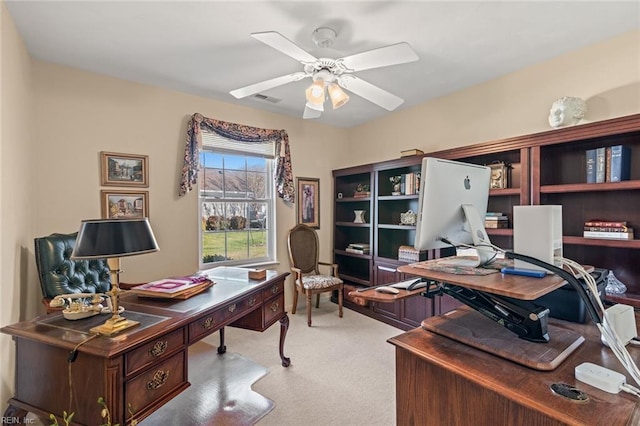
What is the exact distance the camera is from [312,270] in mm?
4207

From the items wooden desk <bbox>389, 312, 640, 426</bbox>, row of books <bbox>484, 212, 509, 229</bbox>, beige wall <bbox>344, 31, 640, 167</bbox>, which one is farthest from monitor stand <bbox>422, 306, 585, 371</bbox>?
beige wall <bbox>344, 31, 640, 167</bbox>

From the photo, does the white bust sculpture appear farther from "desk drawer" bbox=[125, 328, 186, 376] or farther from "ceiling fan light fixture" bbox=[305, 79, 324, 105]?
"desk drawer" bbox=[125, 328, 186, 376]

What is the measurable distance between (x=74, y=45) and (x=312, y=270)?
330 cm

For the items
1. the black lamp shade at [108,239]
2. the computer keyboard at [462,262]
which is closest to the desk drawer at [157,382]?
the black lamp shade at [108,239]

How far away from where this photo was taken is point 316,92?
2207mm

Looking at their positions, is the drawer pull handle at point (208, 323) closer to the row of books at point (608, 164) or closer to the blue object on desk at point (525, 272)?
the blue object on desk at point (525, 272)

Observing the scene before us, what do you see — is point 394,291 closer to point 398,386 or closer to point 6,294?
point 398,386

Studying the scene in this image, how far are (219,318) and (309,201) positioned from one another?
8.88 feet

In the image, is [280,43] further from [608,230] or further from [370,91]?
[608,230]

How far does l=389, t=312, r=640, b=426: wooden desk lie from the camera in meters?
0.82

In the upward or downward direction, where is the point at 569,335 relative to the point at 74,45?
downward

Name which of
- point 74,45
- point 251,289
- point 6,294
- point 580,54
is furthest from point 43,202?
point 580,54

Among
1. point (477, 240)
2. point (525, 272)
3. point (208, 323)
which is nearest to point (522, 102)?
point (477, 240)

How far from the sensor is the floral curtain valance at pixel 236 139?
325 cm
